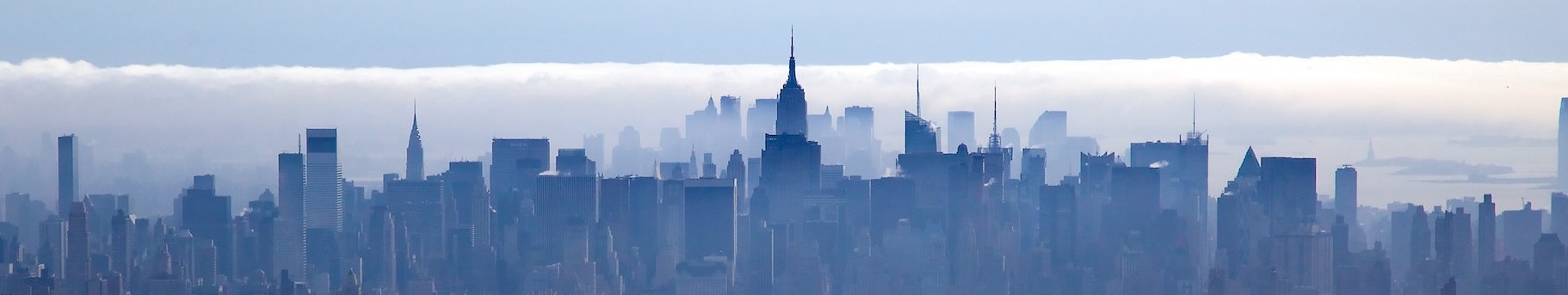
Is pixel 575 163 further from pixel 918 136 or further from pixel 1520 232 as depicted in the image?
pixel 1520 232

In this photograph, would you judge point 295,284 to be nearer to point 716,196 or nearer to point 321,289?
point 321,289

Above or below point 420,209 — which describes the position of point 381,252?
below

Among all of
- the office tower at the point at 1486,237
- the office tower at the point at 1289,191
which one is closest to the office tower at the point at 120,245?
the office tower at the point at 1289,191

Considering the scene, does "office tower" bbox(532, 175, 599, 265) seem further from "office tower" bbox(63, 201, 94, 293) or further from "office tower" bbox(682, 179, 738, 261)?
"office tower" bbox(63, 201, 94, 293)

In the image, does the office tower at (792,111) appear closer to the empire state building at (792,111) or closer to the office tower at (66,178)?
the empire state building at (792,111)

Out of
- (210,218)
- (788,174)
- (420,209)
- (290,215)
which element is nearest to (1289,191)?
(788,174)

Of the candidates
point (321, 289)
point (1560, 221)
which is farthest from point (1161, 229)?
point (321, 289)
